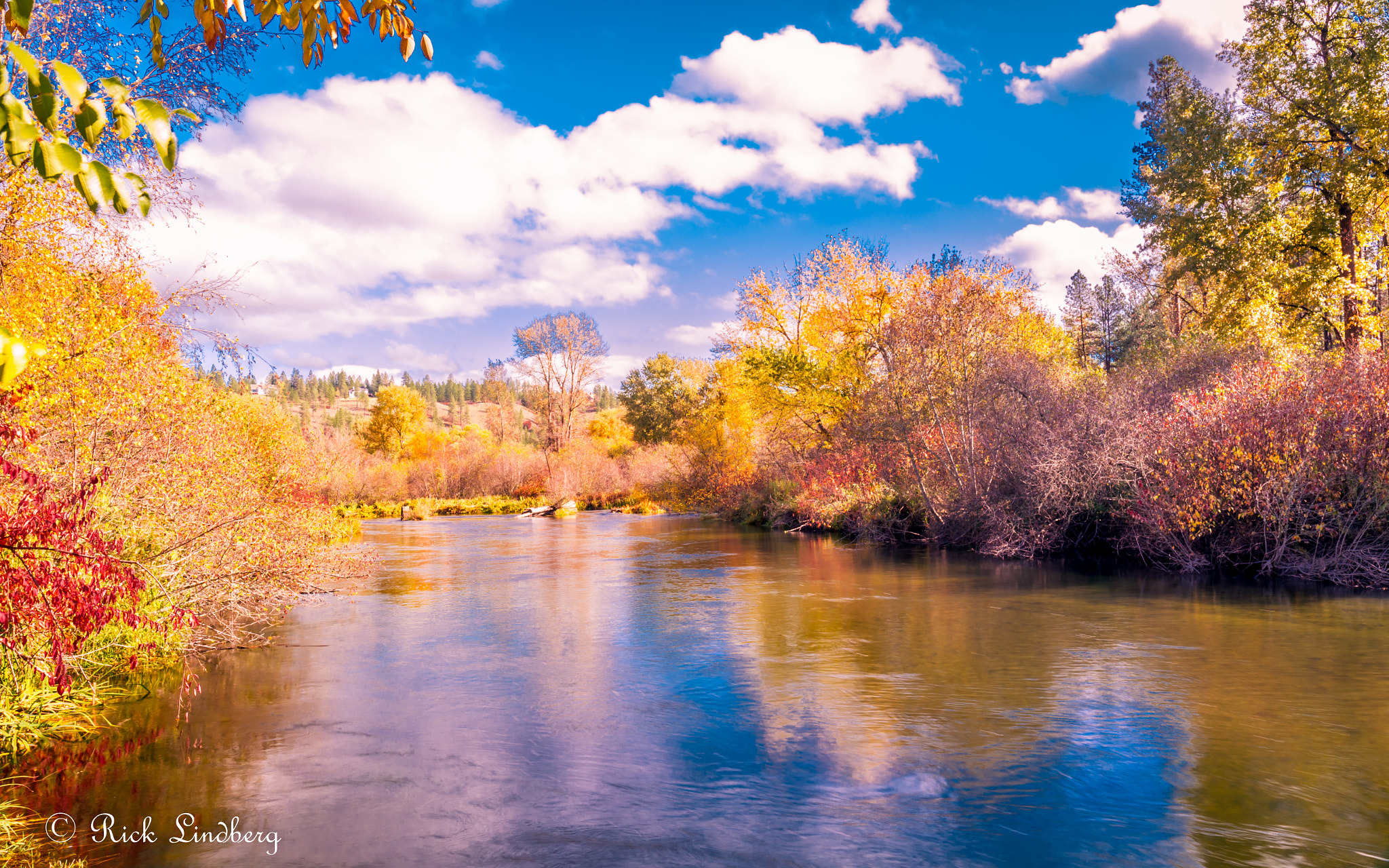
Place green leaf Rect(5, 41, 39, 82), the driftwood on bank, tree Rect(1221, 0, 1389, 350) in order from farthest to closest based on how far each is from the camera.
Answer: the driftwood on bank → tree Rect(1221, 0, 1389, 350) → green leaf Rect(5, 41, 39, 82)

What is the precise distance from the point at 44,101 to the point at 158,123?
255mm

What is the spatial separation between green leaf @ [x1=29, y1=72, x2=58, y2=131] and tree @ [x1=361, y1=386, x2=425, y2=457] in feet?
233

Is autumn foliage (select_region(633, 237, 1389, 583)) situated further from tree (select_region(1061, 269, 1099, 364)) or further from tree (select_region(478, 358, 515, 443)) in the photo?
tree (select_region(478, 358, 515, 443))

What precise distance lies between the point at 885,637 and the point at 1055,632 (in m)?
2.57

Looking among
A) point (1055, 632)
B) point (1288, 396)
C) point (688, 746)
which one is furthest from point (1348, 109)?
point (688, 746)

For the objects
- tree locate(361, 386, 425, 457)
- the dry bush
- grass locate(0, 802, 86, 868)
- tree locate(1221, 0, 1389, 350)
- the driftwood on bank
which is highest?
tree locate(1221, 0, 1389, 350)

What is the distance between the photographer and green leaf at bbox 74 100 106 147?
1.91 meters

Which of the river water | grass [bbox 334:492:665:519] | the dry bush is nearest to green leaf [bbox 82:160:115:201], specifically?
the river water

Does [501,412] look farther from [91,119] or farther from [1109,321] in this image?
[91,119]

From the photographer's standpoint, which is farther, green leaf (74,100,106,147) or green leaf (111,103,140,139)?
green leaf (111,103,140,139)

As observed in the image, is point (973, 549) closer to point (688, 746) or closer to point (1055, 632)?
point (1055, 632)

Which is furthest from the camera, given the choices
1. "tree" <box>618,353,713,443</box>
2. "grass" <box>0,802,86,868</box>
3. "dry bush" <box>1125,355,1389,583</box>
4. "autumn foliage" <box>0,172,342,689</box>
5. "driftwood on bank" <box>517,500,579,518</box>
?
"tree" <box>618,353,713,443</box>

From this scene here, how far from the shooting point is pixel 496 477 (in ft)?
179

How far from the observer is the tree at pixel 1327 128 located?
75.8 feet
